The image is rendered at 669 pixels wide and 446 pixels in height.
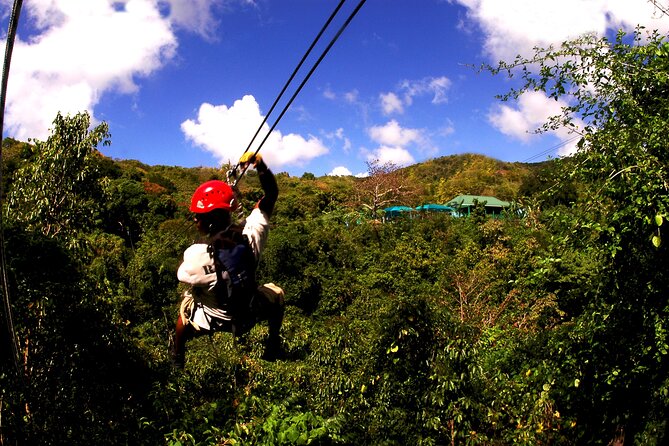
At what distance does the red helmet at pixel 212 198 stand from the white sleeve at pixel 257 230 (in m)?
0.15

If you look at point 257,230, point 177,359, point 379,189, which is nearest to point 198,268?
point 257,230

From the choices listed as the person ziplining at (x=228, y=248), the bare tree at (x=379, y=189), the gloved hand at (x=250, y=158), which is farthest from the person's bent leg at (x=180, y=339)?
the bare tree at (x=379, y=189)

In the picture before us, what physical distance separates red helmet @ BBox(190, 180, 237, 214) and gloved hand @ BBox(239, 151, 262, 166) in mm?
185

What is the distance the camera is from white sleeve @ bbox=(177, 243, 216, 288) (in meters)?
2.69

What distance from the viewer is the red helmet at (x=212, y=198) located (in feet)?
8.70

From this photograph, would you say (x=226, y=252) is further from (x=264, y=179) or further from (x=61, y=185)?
(x=61, y=185)

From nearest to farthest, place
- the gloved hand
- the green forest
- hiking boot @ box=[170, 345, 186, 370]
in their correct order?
the gloved hand → hiking boot @ box=[170, 345, 186, 370] → the green forest

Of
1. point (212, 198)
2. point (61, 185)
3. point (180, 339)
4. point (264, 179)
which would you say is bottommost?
point (180, 339)

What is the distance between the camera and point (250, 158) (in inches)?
109

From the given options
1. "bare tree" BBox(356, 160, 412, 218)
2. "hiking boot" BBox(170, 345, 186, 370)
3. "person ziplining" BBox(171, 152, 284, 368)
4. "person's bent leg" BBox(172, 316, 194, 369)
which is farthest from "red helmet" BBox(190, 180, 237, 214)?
"bare tree" BBox(356, 160, 412, 218)

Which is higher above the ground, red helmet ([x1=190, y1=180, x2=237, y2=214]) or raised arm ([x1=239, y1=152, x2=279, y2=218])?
raised arm ([x1=239, y1=152, x2=279, y2=218])

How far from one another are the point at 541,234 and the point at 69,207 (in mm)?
19434

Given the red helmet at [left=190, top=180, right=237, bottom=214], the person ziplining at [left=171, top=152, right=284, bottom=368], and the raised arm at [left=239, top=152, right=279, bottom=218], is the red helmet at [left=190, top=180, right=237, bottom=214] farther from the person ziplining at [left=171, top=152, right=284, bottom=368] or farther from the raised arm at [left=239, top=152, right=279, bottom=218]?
the raised arm at [left=239, top=152, right=279, bottom=218]

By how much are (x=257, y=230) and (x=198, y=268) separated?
361 millimetres
